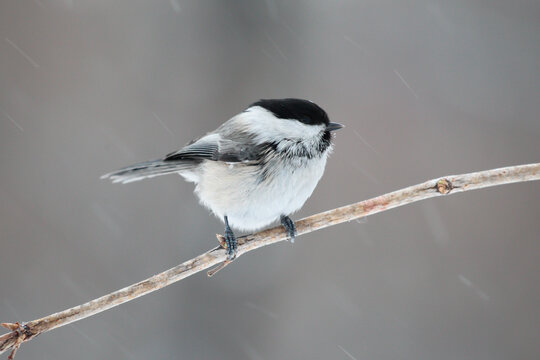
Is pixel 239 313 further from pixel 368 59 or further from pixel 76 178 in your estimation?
pixel 368 59

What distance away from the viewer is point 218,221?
347 centimetres

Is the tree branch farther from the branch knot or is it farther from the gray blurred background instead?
the gray blurred background

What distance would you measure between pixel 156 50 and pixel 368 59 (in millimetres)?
1748

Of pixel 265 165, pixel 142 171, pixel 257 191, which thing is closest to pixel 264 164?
pixel 265 165

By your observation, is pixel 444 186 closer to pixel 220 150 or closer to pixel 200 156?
pixel 220 150

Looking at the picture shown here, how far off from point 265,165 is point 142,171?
547 millimetres

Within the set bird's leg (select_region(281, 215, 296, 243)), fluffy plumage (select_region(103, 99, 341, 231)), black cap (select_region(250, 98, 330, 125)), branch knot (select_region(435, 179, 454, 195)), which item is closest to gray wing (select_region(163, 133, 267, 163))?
fluffy plumage (select_region(103, 99, 341, 231))

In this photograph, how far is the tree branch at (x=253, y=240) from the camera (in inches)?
56.2

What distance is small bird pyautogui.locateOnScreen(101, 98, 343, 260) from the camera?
2053mm

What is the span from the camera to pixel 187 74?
374 centimetres

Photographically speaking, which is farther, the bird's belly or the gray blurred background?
the gray blurred background

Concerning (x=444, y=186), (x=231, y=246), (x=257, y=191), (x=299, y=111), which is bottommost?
(x=444, y=186)

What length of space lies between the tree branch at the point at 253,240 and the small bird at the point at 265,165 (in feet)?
0.55

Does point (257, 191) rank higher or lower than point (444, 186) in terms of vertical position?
higher
